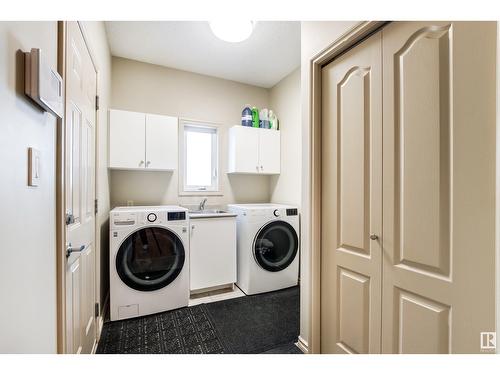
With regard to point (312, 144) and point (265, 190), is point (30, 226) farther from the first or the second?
point (265, 190)

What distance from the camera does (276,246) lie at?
2.67 m

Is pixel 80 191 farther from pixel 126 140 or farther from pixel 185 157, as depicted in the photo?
pixel 185 157

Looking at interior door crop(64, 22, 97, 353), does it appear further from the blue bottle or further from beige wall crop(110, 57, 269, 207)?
the blue bottle

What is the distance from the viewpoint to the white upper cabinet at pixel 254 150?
2975 mm

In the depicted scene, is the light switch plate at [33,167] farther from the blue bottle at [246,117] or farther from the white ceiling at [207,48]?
the blue bottle at [246,117]

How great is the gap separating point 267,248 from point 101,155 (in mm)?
1905

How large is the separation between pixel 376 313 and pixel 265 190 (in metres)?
2.46

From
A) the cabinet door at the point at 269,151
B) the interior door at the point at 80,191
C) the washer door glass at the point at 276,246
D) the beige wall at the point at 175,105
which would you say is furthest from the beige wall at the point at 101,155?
the cabinet door at the point at 269,151

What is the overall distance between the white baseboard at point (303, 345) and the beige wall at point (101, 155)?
1575 mm

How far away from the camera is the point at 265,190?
3.53 m

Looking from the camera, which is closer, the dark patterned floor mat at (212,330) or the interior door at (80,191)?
the interior door at (80,191)

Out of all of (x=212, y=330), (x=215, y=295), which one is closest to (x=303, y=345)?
(x=212, y=330)

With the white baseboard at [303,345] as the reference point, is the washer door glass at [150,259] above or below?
above
